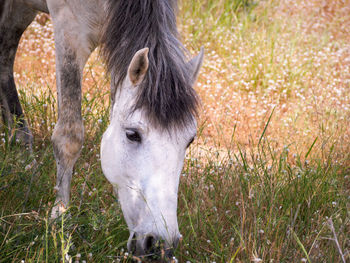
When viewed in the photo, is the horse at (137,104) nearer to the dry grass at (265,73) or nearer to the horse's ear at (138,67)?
the horse's ear at (138,67)

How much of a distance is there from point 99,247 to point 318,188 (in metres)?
1.60

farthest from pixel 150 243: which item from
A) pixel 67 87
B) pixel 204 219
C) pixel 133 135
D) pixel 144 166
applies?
pixel 67 87

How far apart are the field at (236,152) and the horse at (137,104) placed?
15 cm

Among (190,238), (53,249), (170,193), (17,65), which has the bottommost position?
(17,65)

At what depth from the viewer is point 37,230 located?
2211mm

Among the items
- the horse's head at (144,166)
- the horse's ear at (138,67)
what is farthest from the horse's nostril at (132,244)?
the horse's ear at (138,67)

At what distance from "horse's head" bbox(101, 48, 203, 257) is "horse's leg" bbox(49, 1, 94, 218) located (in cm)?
59

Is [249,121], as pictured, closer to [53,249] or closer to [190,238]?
[190,238]

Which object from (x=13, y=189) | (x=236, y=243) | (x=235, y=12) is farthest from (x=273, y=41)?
(x=13, y=189)

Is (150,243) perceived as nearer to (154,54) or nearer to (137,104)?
(137,104)

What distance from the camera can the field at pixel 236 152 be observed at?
7.69 feet

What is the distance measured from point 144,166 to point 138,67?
52cm

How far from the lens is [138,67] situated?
2.28 metres

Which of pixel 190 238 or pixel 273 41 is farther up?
pixel 273 41
